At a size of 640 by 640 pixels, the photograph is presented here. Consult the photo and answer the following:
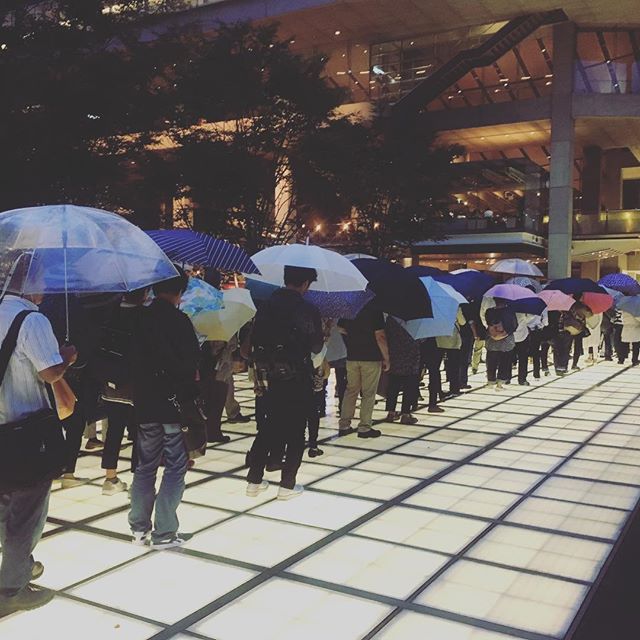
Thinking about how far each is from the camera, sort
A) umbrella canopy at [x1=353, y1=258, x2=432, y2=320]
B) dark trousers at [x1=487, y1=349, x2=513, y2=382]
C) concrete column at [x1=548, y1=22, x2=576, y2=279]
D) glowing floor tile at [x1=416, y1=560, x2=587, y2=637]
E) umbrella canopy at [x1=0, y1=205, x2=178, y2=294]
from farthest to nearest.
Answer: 1. concrete column at [x1=548, y1=22, x2=576, y2=279]
2. dark trousers at [x1=487, y1=349, x2=513, y2=382]
3. umbrella canopy at [x1=353, y1=258, x2=432, y2=320]
4. umbrella canopy at [x1=0, y1=205, x2=178, y2=294]
5. glowing floor tile at [x1=416, y1=560, x2=587, y2=637]

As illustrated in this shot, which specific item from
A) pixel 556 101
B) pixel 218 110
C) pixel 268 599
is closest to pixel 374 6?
pixel 556 101

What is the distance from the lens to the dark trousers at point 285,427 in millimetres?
4594

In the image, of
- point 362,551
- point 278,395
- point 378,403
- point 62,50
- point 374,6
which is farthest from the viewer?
point 374,6

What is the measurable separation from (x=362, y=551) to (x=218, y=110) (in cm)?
1077

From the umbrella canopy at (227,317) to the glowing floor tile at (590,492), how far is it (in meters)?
2.70

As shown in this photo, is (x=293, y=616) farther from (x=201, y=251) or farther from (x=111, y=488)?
(x=201, y=251)

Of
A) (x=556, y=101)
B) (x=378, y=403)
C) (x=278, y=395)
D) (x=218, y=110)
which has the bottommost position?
(x=378, y=403)

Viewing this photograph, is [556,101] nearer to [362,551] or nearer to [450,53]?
[450,53]

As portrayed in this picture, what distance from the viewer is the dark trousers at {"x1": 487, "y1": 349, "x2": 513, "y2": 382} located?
1045cm

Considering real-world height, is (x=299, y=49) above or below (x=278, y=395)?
above

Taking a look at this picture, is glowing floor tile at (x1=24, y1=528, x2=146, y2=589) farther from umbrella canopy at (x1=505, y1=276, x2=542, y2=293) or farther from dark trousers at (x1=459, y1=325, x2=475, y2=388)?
umbrella canopy at (x1=505, y1=276, x2=542, y2=293)

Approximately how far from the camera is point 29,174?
368 inches

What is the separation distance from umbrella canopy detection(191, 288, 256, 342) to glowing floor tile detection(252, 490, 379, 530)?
1583mm

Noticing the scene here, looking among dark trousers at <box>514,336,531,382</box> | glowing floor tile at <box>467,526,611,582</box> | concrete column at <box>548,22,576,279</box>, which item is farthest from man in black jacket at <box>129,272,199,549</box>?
concrete column at <box>548,22,576,279</box>
